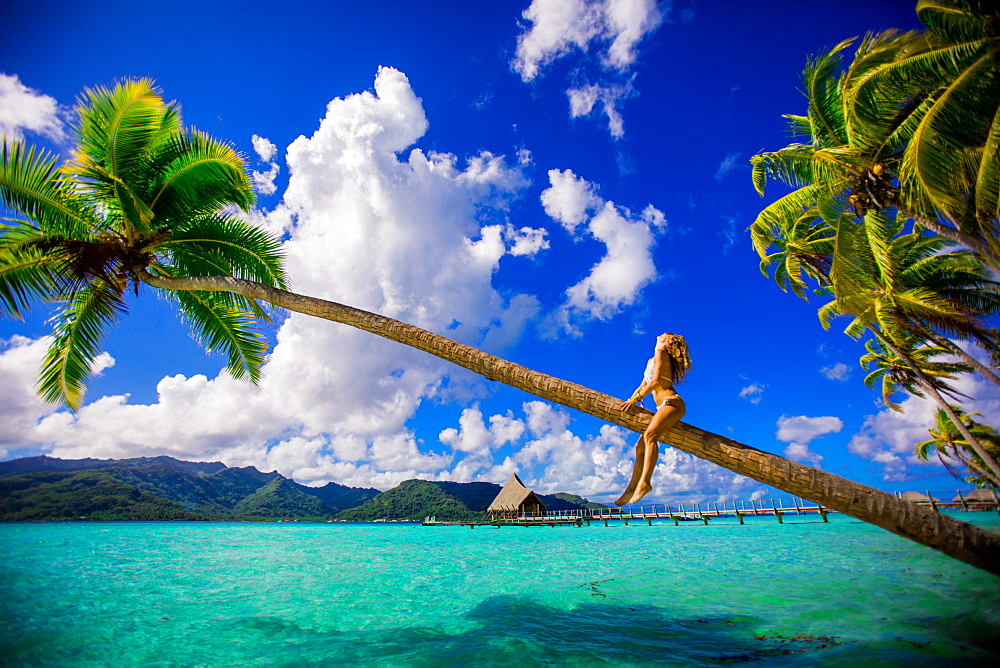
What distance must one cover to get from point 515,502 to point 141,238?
120 feet

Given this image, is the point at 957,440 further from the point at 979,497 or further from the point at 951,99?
the point at 951,99

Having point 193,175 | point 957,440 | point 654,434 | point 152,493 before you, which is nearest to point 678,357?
point 654,434

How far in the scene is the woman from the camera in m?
3.20

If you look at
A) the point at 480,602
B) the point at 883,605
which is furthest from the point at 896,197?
the point at 480,602

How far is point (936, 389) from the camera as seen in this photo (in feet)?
42.4

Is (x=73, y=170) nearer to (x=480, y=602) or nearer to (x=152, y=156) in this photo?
(x=152, y=156)

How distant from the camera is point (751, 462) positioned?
9.59 feet

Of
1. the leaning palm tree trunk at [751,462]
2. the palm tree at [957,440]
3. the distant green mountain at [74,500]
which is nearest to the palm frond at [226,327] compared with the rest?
the leaning palm tree trunk at [751,462]

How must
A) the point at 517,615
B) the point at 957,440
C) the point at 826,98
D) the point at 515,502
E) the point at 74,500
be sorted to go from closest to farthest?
the point at 517,615 < the point at 826,98 < the point at 957,440 < the point at 515,502 < the point at 74,500

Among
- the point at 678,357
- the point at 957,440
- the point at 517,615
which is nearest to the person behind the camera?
the point at 678,357

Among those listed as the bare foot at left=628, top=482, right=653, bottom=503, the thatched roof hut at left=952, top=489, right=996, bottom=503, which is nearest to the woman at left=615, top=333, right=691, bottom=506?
the bare foot at left=628, top=482, right=653, bottom=503

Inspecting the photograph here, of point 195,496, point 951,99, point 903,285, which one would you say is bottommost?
point 195,496

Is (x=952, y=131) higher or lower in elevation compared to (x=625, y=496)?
higher

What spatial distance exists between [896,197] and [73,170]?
14.5 meters
